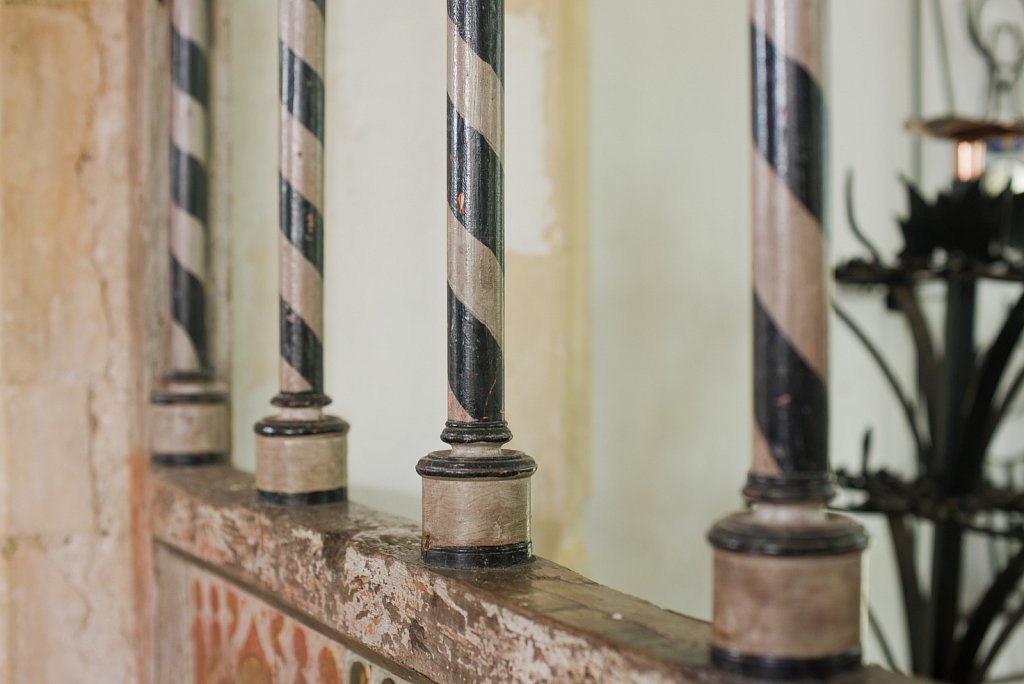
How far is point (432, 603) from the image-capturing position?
138cm

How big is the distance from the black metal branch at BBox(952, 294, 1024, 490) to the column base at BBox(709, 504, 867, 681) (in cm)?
191

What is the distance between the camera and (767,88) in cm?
98

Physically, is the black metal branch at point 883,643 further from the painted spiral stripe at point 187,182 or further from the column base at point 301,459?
the painted spiral stripe at point 187,182

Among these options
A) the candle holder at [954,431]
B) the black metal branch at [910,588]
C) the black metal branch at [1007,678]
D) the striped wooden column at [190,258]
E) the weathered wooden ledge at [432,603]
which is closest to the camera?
the weathered wooden ledge at [432,603]

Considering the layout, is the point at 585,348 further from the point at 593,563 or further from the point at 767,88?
the point at 767,88

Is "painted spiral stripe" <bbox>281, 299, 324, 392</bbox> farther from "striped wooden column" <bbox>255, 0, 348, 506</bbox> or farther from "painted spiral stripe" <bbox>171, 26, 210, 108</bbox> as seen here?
"painted spiral stripe" <bbox>171, 26, 210, 108</bbox>

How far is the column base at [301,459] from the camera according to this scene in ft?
6.15

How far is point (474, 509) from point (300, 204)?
0.77 metres

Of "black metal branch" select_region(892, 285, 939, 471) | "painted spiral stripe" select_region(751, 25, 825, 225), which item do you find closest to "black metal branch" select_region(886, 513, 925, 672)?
"black metal branch" select_region(892, 285, 939, 471)

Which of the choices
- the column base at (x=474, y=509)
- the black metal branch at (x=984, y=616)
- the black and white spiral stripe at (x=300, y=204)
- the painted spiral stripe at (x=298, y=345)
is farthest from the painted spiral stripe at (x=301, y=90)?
the black metal branch at (x=984, y=616)

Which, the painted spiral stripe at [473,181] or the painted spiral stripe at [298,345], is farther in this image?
the painted spiral stripe at [298,345]

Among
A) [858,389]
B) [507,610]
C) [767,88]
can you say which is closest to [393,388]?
[507,610]

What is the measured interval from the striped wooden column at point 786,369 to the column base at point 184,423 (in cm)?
159

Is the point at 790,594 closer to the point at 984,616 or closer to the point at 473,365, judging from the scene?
the point at 473,365
